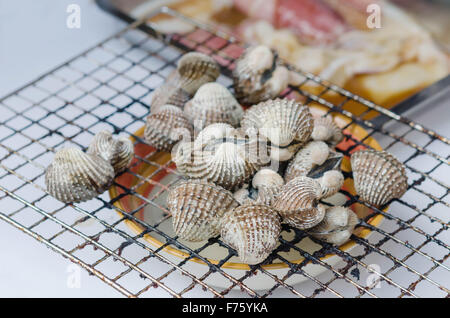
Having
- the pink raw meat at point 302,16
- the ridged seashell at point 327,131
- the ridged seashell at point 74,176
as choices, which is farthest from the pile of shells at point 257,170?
the pink raw meat at point 302,16

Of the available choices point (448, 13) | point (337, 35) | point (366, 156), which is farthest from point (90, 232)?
point (448, 13)

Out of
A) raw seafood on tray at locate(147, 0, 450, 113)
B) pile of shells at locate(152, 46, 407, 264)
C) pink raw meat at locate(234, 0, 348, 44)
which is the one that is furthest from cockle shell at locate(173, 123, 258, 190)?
pink raw meat at locate(234, 0, 348, 44)

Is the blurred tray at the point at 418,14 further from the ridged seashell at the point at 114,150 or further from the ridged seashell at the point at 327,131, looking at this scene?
the ridged seashell at the point at 114,150

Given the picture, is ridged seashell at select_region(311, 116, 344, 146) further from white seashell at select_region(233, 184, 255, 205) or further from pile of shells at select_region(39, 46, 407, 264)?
white seashell at select_region(233, 184, 255, 205)

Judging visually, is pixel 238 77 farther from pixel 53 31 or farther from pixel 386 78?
pixel 53 31

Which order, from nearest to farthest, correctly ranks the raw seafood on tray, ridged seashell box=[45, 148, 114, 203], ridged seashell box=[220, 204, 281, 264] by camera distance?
ridged seashell box=[220, 204, 281, 264] → ridged seashell box=[45, 148, 114, 203] → the raw seafood on tray
